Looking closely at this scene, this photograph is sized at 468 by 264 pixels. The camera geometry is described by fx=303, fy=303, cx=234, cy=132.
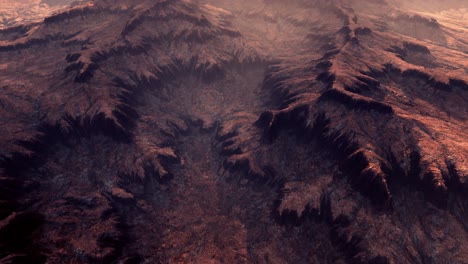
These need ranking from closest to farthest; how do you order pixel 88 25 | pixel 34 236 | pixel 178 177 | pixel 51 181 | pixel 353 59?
1. pixel 34 236
2. pixel 51 181
3. pixel 178 177
4. pixel 353 59
5. pixel 88 25

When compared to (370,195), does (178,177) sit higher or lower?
lower

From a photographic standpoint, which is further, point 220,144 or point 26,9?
point 26,9

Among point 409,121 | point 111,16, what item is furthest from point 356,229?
point 111,16

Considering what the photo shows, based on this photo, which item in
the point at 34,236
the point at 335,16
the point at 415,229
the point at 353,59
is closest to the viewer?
the point at 34,236

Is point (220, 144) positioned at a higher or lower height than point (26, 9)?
lower

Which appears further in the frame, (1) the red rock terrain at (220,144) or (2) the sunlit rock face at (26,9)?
(2) the sunlit rock face at (26,9)

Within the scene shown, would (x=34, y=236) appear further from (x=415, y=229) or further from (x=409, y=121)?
(x=409, y=121)

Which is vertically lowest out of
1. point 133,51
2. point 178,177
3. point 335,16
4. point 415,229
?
point 178,177

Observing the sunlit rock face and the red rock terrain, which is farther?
the sunlit rock face
